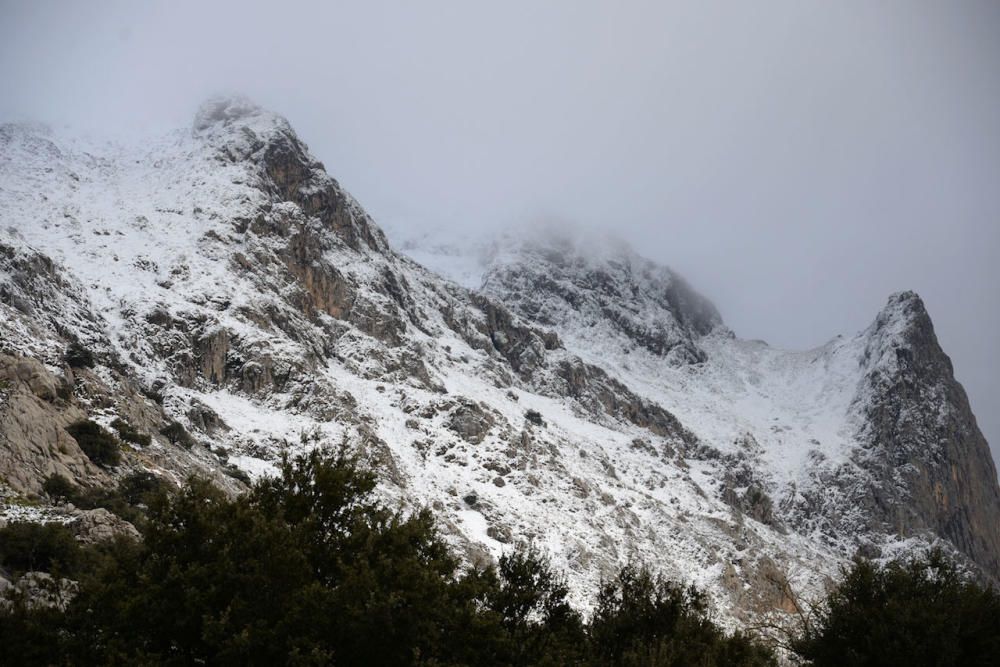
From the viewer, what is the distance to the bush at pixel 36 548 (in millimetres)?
17344

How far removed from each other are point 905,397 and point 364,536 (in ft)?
486

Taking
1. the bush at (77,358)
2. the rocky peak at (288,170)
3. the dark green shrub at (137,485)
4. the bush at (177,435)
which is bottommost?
the dark green shrub at (137,485)

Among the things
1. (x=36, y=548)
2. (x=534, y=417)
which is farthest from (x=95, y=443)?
(x=534, y=417)

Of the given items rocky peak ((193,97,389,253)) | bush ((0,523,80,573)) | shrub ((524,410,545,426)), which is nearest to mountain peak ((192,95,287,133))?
rocky peak ((193,97,389,253))

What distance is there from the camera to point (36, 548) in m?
17.8

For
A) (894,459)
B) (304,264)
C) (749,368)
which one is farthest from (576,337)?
(304,264)

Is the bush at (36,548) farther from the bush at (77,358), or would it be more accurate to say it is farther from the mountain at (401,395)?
the bush at (77,358)

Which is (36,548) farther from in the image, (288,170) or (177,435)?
(288,170)

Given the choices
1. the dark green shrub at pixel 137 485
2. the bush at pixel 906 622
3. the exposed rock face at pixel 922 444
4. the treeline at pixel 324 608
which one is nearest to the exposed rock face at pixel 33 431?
the dark green shrub at pixel 137 485

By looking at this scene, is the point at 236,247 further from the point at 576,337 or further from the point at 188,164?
the point at 576,337

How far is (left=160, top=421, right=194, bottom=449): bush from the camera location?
41938mm

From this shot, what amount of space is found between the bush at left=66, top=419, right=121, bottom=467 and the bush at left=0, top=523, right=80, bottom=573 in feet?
43.1

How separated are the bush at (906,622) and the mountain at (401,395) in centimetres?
392

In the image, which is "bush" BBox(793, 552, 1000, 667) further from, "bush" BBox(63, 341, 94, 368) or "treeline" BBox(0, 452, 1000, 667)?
"bush" BBox(63, 341, 94, 368)
